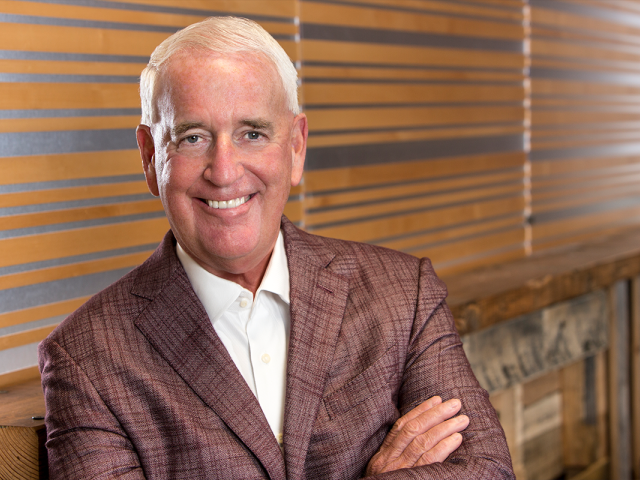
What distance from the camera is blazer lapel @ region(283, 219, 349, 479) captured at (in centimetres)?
156

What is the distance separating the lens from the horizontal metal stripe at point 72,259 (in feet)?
6.01

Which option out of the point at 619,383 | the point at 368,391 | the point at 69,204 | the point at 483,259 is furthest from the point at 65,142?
the point at 619,383

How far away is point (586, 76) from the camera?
3.99 metres

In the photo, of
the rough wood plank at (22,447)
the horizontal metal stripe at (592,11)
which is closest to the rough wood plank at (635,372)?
the horizontal metal stripe at (592,11)

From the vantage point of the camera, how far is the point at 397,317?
5.68 feet

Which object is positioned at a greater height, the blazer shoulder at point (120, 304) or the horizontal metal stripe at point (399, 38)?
the horizontal metal stripe at point (399, 38)

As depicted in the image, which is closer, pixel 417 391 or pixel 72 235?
pixel 417 391

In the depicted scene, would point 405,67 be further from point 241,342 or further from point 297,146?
point 241,342

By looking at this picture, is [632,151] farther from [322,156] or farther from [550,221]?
[322,156]

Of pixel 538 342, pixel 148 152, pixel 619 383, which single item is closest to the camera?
pixel 148 152

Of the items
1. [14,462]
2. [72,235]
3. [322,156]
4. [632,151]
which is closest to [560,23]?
[632,151]

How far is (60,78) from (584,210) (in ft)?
9.96

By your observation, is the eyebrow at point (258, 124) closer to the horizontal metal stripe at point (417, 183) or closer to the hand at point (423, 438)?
the hand at point (423, 438)

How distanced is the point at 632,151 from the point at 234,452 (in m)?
3.71
